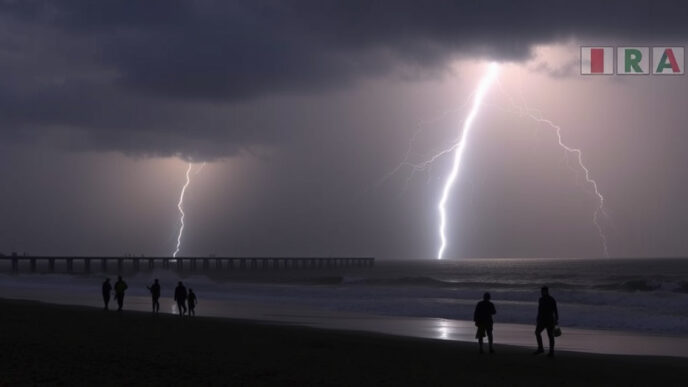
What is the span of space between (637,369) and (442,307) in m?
20.0

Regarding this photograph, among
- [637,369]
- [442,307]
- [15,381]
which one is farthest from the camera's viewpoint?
[442,307]

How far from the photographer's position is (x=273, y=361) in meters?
13.3

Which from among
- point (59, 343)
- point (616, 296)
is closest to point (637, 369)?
point (59, 343)

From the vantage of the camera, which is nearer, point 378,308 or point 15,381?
point 15,381

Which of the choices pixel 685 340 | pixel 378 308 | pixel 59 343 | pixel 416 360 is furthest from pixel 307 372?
pixel 378 308

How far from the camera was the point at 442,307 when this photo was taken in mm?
33688

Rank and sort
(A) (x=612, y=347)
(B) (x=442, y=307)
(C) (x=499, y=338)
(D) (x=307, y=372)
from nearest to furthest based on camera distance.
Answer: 1. (D) (x=307, y=372)
2. (A) (x=612, y=347)
3. (C) (x=499, y=338)
4. (B) (x=442, y=307)

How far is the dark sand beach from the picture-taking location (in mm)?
11211

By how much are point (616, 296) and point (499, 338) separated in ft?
74.2

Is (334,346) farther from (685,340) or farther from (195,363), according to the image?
(685,340)

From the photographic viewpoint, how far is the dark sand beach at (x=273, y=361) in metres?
11.2

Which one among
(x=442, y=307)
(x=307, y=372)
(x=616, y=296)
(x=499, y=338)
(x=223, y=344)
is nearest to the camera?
(x=307, y=372)

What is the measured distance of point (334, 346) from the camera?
1645 cm

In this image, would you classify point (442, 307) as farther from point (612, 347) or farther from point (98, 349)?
point (98, 349)
